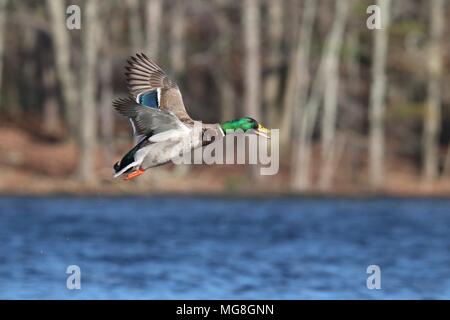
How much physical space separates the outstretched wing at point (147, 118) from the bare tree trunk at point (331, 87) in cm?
3307

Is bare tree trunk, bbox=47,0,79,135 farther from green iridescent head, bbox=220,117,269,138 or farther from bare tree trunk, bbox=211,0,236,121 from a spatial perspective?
green iridescent head, bbox=220,117,269,138

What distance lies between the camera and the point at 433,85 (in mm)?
56844

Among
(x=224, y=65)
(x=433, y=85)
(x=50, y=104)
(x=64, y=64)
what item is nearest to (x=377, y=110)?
(x=433, y=85)

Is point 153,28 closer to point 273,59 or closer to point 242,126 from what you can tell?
point 273,59

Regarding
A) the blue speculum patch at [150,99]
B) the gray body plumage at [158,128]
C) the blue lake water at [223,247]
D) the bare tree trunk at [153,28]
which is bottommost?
the blue lake water at [223,247]

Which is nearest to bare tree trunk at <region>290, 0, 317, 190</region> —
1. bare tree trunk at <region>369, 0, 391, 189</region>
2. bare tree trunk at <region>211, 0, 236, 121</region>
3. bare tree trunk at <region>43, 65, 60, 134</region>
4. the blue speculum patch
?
bare tree trunk at <region>369, 0, 391, 189</region>

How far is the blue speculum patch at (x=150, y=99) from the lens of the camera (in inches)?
779

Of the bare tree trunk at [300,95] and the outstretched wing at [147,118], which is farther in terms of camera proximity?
the bare tree trunk at [300,95]

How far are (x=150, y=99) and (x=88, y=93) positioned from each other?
2959 cm

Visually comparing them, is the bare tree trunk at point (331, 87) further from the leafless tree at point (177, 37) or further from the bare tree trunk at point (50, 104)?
the bare tree trunk at point (50, 104)

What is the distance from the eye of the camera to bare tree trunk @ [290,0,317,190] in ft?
170

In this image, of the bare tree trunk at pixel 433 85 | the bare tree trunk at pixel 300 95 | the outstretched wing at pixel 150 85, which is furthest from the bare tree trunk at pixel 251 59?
the outstretched wing at pixel 150 85
